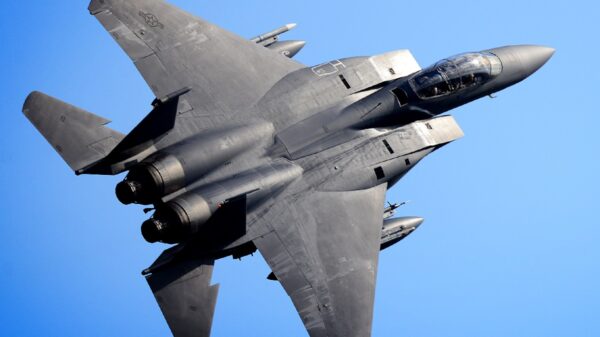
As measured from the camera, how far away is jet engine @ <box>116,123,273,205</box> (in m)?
17.8

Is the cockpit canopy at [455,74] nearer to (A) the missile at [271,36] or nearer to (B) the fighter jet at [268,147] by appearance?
(B) the fighter jet at [268,147]

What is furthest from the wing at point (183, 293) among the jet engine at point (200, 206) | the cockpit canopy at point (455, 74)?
the cockpit canopy at point (455, 74)

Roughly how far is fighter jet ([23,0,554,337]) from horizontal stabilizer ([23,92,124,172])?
0.08 feet

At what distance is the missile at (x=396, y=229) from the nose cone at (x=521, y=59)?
376 cm

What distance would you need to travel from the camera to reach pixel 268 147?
19438 millimetres

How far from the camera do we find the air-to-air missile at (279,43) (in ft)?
72.2

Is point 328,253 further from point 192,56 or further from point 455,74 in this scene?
point 192,56

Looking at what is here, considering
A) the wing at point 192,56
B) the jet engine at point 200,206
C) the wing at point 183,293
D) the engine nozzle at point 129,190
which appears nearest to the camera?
the jet engine at point 200,206

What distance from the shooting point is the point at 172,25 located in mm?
20781

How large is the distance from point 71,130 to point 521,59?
950cm

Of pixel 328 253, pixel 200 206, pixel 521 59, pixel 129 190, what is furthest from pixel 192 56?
pixel 521 59

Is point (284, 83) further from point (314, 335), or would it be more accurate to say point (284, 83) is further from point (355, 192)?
point (314, 335)

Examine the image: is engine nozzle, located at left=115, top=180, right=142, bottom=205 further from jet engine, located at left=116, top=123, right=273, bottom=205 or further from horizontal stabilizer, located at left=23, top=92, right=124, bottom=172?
horizontal stabilizer, located at left=23, top=92, right=124, bottom=172

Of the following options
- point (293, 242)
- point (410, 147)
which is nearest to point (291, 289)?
point (293, 242)
